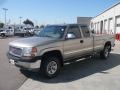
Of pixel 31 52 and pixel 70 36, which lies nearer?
pixel 31 52

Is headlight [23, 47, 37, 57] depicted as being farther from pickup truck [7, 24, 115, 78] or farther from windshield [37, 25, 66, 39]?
windshield [37, 25, 66, 39]

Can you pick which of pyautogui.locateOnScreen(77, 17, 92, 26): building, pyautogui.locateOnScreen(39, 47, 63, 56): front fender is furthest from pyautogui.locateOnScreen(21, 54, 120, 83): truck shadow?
pyautogui.locateOnScreen(77, 17, 92, 26): building

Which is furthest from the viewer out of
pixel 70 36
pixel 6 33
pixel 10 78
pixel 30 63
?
pixel 6 33

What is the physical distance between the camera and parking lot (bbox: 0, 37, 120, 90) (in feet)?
22.7

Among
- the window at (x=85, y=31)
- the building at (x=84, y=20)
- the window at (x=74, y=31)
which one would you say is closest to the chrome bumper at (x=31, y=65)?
the window at (x=74, y=31)

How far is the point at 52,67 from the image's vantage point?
317 inches

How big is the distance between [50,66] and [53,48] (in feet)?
2.10

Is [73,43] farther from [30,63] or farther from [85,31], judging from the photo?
[30,63]

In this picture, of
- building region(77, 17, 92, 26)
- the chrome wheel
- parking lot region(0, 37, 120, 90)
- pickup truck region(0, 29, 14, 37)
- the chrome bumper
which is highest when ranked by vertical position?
building region(77, 17, 92, 26)

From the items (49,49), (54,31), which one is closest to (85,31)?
(54,31)

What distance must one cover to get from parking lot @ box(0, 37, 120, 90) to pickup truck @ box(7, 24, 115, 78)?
471 mm

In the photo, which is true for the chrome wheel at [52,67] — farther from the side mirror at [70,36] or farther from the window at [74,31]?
the window at [74,31]

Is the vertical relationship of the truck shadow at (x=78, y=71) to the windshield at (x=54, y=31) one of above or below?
below

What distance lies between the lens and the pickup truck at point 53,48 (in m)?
7.49
